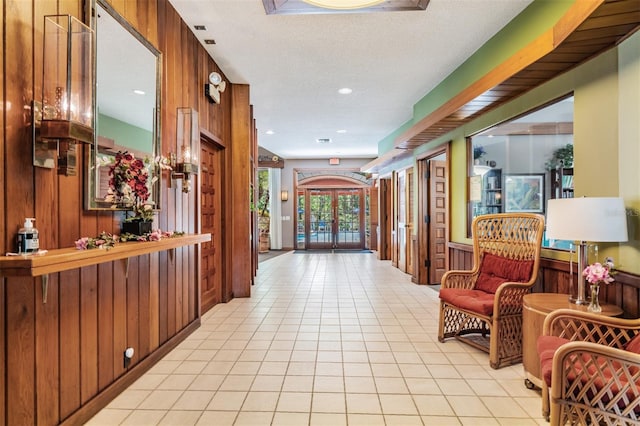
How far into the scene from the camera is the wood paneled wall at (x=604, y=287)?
6.92 ft

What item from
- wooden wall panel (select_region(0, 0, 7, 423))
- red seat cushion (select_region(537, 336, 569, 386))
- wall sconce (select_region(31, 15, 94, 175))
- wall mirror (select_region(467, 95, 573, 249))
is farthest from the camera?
wall mirror (select_region(467, 95, 573, 249))

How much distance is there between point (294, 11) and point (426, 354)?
314cm

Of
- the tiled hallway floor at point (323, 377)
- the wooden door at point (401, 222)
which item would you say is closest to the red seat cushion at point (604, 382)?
the tiled hallway floor at point (323, 377)

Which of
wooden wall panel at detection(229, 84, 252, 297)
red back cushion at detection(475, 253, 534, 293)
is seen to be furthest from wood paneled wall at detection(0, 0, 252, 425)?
red back cushion at detection(475, 253, 534, 293)

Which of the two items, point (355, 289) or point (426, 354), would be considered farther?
point (355, 289)

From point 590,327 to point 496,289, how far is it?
1026 millimetres

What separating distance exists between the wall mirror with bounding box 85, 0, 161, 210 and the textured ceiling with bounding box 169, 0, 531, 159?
0.77 meters

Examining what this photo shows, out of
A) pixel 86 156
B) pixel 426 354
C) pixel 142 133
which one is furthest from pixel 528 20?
pixel 86 156

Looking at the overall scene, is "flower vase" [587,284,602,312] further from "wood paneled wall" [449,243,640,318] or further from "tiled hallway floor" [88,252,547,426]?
"tiled hallway floor" [88,252,547,426]

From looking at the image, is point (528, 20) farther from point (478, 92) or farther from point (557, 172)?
point (557, 172)

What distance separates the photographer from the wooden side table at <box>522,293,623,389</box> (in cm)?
225

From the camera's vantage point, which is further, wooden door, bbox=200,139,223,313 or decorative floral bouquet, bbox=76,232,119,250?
wooden door, bbox=200,139,223,313

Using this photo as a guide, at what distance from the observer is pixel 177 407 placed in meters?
2.12

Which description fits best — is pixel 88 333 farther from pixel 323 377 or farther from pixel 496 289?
pixel 496 289
